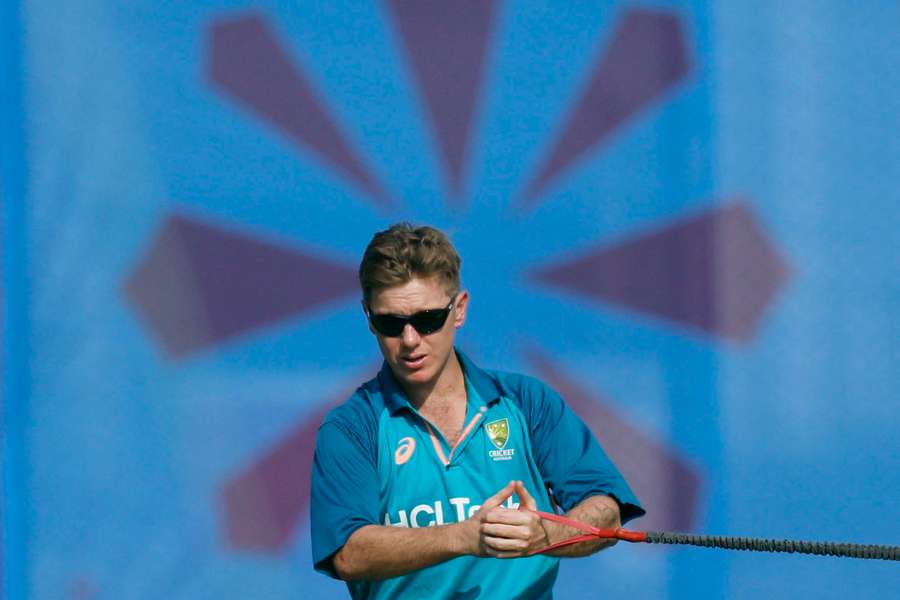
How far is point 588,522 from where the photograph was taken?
1.92 metres

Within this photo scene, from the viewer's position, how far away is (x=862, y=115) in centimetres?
305

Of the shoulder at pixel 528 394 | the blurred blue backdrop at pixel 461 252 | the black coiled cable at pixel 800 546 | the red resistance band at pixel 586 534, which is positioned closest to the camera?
the black coiled cable at pixel 800 546

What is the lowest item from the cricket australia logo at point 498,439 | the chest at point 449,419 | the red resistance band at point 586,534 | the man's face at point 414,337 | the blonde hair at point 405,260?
the red resistance band at point 586,534

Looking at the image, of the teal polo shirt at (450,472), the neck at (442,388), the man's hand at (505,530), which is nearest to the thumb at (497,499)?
the man's hand at (505,530)

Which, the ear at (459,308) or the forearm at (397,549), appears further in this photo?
the ear at (459,308)

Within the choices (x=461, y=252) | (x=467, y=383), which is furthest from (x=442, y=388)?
(x=461, y=252)

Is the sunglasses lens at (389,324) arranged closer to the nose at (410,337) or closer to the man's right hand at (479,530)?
the nose at (410,337)

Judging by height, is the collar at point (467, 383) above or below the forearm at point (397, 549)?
above

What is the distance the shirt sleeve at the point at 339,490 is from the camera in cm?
188

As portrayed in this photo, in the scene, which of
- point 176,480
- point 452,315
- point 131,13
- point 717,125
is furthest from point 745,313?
point 131,13

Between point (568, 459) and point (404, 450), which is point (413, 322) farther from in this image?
point (568, 459)

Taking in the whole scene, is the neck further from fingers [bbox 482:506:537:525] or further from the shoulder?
fingers [bbox 482:506:537:525]

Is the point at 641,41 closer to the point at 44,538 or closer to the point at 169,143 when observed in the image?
the point at 169,143

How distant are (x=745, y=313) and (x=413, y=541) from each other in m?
1.45
